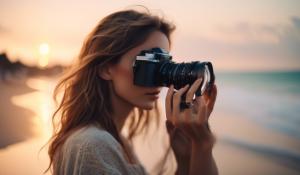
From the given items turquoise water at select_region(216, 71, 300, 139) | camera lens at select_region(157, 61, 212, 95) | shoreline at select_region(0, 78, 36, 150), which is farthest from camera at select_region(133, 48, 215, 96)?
shoreline at select_region(0, 78, 36, 150)

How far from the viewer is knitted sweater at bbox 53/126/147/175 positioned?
657mm

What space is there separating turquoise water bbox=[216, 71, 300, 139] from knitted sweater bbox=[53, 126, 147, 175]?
65 cm

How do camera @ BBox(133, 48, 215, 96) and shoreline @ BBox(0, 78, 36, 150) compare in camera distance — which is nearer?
camera @ BBox(133, 48, 215, 96)

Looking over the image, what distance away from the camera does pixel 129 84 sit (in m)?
0.77

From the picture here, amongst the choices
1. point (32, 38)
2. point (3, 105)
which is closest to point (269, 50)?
point (32, 38)

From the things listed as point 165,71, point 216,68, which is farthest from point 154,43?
point 216,68

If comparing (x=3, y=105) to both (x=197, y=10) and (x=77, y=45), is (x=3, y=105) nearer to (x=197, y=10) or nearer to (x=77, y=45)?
(x=77, y=45)

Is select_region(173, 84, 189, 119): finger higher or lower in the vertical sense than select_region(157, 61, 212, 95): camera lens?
lower

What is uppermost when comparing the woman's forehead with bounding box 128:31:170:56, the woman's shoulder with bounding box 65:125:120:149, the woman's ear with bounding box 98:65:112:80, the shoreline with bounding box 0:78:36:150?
the woman's forehead with bounding box 128:31:170:56

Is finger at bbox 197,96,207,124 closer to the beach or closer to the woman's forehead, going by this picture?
the woman's forehead

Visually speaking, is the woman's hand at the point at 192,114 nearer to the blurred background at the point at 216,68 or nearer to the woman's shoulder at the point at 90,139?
the woman's shoulder at the point at 90,139

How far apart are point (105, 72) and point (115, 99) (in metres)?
0.05

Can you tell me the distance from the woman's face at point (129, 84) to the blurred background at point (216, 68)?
461 millimetres

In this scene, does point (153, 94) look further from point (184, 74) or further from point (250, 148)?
point (250, 148)
